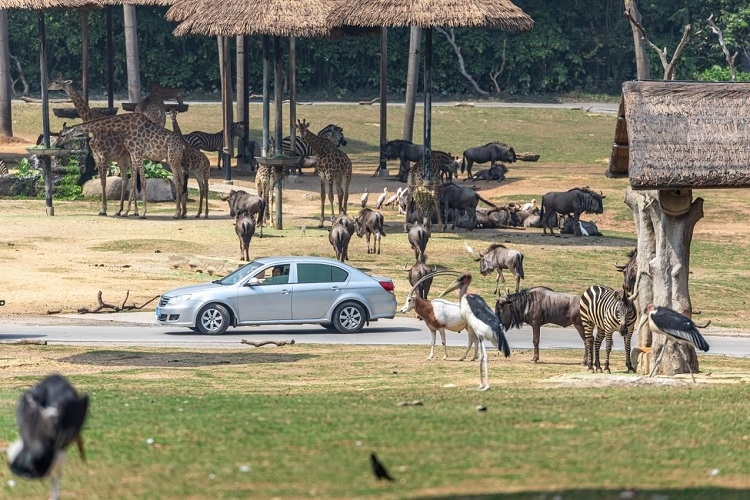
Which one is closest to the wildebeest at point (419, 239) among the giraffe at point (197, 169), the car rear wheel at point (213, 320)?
the car rear wheel at point (213, 320)

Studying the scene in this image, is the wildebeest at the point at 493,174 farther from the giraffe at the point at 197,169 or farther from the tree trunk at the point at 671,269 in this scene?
the tree trunk at the point at 671,269

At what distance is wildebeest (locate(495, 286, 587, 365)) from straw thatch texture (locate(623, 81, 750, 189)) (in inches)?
193

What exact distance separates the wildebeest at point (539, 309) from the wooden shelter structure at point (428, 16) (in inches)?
613

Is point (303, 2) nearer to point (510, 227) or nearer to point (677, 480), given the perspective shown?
point (510, 227)

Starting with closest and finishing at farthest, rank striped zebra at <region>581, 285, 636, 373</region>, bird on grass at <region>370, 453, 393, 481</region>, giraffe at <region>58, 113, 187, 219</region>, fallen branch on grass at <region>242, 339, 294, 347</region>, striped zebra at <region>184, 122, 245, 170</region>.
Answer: bird on grass at <region>370, 453, 393, 481</region>
striped zebra at <region>581, 285, 636, 373</region>
fallen branch on grass at <region>242, 339, 294, 347</region>
giraffe at <region>58, 113, 187, 219</region>
striped zebra at <region>184, 122, 245, 170</region>

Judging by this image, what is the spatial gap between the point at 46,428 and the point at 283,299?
54.0 ft

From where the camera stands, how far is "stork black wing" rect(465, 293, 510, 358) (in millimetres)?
17203

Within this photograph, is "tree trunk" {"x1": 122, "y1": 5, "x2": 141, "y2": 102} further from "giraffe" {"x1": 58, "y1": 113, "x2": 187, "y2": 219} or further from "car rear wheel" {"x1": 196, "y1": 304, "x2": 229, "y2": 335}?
"car rear wheel" {"x1": 196, "y1": 304, "x2": 229, "y2": 335}

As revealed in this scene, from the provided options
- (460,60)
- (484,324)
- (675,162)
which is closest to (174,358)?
(484,324)

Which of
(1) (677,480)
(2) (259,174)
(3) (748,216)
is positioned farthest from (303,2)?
(1) (677,480)

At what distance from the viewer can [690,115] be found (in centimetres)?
1928

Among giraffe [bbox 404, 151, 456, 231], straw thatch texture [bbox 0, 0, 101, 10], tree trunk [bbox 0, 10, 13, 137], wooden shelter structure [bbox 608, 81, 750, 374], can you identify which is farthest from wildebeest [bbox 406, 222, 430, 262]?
tree trunk [bbox 0, 10, 13, 137]

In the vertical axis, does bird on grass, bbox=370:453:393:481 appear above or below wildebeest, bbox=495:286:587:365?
above

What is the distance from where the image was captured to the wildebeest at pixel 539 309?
924 inches
